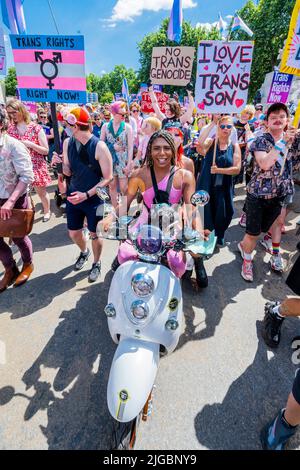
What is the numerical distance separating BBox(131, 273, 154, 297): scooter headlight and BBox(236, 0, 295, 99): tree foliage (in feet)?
101

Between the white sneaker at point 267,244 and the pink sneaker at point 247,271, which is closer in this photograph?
the pink sneaker at point 247,271

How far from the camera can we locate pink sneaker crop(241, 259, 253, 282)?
363 cm

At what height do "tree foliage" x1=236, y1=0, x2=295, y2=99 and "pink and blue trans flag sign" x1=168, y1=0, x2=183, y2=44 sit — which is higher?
"tree foliage" x1=236, y1=0, x2=295, y2=99

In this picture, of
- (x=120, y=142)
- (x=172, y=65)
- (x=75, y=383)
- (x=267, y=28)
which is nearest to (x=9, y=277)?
(x=75, y=383)

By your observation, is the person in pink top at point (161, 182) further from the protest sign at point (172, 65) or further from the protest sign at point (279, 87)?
the protest sign at point (279, 87)

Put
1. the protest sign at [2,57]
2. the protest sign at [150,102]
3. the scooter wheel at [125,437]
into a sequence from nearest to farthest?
the scooter wheel at [125,437] < the protest sign at [2,57] < the protest sign at [150,102]

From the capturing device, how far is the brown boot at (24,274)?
3.42 m

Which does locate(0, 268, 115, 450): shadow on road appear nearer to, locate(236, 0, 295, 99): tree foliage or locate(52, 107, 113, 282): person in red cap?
locate(52, 107, 113, 282): person in red cap

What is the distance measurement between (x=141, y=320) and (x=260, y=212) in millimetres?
2459

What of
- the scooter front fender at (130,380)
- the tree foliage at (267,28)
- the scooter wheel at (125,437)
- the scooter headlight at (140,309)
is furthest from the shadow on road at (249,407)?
the tree foliage at (267,28)

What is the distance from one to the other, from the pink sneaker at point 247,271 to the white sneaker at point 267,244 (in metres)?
0.83

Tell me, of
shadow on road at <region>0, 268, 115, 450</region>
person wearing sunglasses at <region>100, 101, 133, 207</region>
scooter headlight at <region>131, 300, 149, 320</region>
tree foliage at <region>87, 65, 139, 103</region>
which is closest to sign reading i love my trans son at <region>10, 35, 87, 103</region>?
person wearing sunglasses at <region>100, 101, 133, 207</region>

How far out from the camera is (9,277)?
3.42m

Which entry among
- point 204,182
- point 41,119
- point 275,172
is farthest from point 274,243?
point 41,119
